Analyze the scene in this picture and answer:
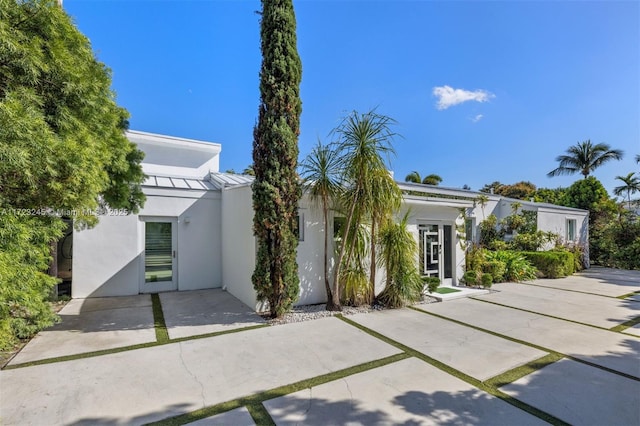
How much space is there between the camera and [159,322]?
6672mm

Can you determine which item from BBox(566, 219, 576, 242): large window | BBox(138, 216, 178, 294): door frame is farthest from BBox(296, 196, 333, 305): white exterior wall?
BBox(566, 219, 576, 242): large window

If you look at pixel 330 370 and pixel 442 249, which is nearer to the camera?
pixel 330 370

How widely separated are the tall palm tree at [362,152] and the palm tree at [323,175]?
0.21 metres

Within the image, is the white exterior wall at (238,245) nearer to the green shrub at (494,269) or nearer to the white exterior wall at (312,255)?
the white exterior wall at (312,255)

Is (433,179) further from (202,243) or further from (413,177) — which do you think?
(202,243)

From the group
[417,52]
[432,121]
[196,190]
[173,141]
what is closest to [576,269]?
[432,121]

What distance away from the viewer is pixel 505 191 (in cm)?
3519

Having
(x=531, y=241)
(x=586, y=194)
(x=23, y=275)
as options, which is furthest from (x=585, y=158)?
(x=23, y=275)

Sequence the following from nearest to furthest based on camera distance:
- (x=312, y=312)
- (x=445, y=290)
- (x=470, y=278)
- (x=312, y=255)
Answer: (x=312, y=312)
(x=312, y=255)
(x=445, y=290)
(x=470, y=278)

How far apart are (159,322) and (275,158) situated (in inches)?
185

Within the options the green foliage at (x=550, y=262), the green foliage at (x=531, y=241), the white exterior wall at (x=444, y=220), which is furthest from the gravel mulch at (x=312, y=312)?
the green foliage at (x=531, y=241)

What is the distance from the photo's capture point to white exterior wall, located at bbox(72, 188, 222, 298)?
9094mm

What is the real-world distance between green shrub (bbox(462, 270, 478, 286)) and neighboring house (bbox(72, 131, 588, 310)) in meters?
0.30

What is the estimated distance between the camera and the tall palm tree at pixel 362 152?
727cm
